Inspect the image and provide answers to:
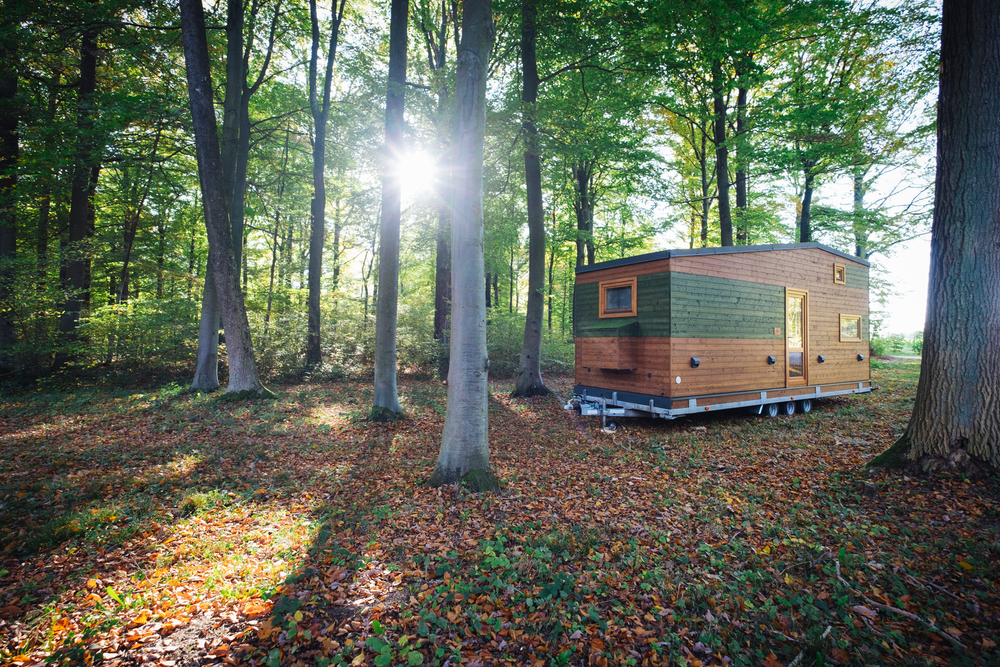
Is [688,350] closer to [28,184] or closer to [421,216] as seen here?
[421,216]

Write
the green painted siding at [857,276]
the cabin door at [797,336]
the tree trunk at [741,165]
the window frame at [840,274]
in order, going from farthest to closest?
the tree trunk at [741,165] < the green painted siding at [857,276] < the window frame at [840,274] < the cabin door at [797,336]

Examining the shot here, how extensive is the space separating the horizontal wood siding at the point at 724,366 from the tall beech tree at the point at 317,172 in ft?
37.3

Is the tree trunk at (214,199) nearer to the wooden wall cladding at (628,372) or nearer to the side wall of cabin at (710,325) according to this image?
the wooden wall cladding at (628,372)

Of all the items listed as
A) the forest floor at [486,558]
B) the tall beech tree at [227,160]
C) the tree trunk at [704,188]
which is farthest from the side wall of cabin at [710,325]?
the tall beech tree at [227,160]

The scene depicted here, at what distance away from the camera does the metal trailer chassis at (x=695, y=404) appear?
27.8 ft

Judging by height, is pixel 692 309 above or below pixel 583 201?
below

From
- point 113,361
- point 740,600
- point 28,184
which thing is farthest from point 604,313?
point 28,184

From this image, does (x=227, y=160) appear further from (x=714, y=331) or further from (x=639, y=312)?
(x=714, y=331)

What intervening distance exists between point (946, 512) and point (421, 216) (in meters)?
15.9

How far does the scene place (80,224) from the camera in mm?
12500

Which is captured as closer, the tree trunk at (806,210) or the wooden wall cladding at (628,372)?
the wooden wall cladding at (628,372)

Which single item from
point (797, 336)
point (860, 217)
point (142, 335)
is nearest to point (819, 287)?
point (797, 336)

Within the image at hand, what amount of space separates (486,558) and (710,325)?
7274 mm

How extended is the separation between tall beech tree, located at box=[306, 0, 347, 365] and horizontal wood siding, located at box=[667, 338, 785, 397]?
11378 mm
